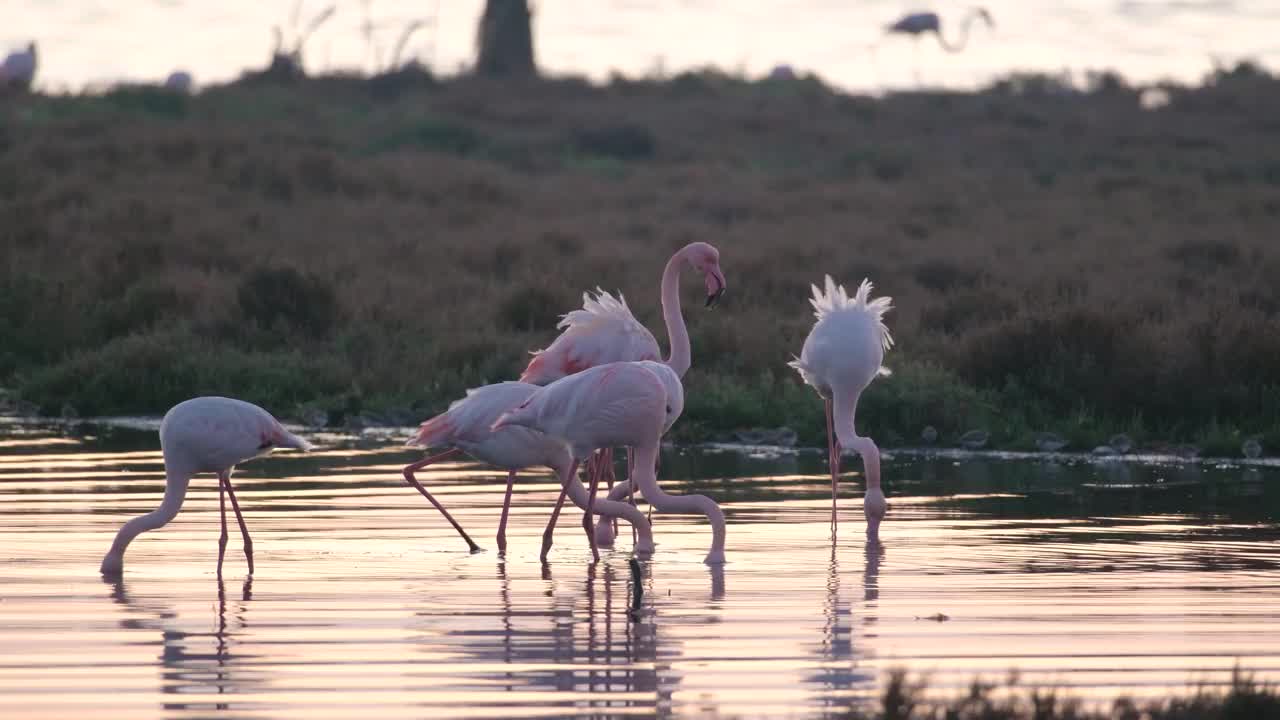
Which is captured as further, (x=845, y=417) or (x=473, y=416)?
(x=845, y=417)

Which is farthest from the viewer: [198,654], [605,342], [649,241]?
[649,241]

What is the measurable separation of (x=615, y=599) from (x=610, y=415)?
4.45ft

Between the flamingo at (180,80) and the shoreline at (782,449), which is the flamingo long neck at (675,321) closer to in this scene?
the shoreline at (782,449)

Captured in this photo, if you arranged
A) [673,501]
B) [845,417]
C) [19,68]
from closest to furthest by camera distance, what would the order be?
1. [673,501]
2. [845,417]
3. [19,68]

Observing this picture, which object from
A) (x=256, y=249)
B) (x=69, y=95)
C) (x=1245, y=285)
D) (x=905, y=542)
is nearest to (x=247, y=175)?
(x=256, y=249)

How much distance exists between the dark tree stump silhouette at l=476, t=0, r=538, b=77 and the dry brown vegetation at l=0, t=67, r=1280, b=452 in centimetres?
154

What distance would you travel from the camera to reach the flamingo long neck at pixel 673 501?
382 inches

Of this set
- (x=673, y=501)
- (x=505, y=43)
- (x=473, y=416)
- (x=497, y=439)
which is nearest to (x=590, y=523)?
(x=673, y=501)

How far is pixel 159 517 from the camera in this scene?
31.2ft

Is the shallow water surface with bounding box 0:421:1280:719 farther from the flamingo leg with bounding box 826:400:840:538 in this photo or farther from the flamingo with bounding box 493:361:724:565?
the flamingo with bounding box 493:361:724:565

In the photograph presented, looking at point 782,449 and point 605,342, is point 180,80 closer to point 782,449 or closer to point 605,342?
point 782,449

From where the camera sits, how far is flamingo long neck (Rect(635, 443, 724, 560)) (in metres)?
9.71

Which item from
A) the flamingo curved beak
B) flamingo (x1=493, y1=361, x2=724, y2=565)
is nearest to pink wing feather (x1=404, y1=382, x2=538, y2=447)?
flamingo (x1=493, y1=361, x2=724, y2=565)

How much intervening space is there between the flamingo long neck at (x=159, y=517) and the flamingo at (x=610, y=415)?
1492 mm
